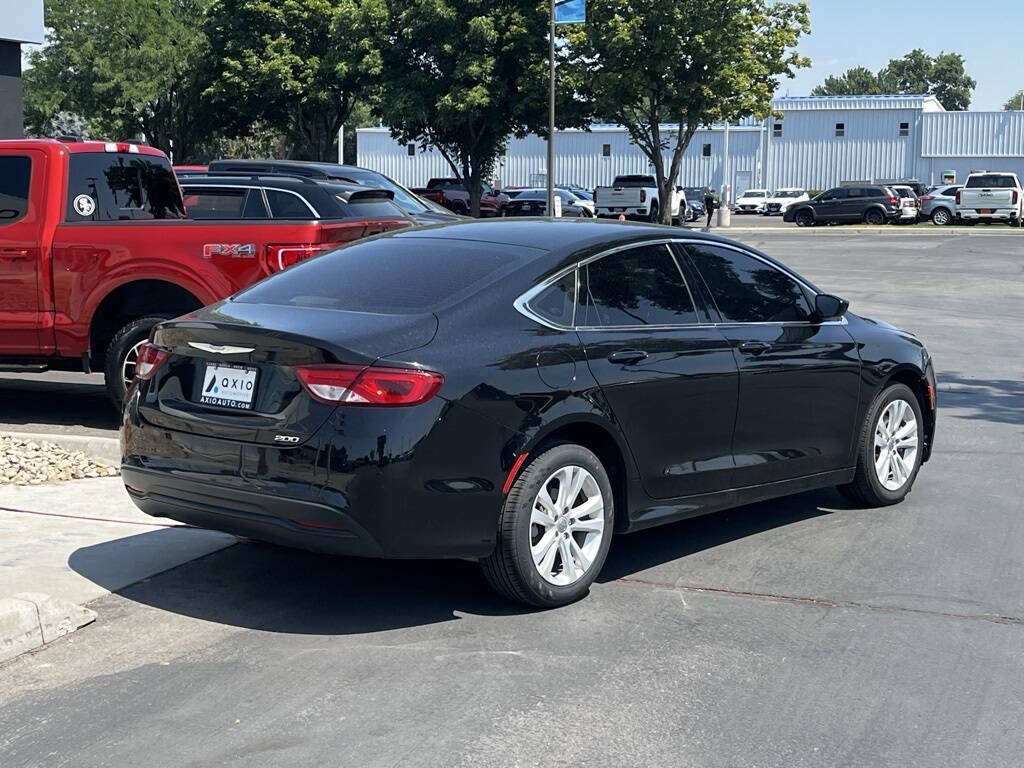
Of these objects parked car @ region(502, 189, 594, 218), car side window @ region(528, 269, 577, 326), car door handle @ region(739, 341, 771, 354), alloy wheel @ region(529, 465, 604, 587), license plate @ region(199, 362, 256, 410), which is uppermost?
parked car @ region(502, 189, 594, 218)

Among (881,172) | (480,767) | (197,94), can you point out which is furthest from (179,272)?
(881,172)

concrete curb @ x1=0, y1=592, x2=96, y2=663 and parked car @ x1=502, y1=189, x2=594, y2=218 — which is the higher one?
parked car @ x1=502, y1=189, x2=594, y2=218

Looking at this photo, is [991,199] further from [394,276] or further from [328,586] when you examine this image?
[328,586]

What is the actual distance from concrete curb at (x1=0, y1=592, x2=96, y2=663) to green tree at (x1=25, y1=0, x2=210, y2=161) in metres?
46.0

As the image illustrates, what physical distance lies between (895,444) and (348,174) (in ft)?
33.5

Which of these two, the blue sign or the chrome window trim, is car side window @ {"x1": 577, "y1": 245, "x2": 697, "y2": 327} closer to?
the chrome window trim

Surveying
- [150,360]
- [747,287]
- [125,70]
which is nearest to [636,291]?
[747,287]

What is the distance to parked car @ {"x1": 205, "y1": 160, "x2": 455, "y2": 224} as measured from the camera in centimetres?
1619

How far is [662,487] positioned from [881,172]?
8123 centimetres

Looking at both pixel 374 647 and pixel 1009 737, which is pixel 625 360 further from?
pixel 1009 737

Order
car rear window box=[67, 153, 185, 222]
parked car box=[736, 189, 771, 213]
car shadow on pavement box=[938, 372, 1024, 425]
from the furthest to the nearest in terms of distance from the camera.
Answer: parked car box=[736, 189, 771, 213] < car shadow on pavement box=[938, 372, 1024, 425] < car rear window box=[67, 153, 185, 222]

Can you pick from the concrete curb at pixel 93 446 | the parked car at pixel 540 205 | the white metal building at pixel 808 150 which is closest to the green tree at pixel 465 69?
the parked car at pixel 540 205

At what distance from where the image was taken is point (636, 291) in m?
6.28

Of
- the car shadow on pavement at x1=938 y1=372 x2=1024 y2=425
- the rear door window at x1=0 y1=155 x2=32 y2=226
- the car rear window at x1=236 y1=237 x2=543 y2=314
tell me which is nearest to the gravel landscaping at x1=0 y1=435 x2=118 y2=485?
the rear door window at x1=0 y1=155 x2=32 y2=226
